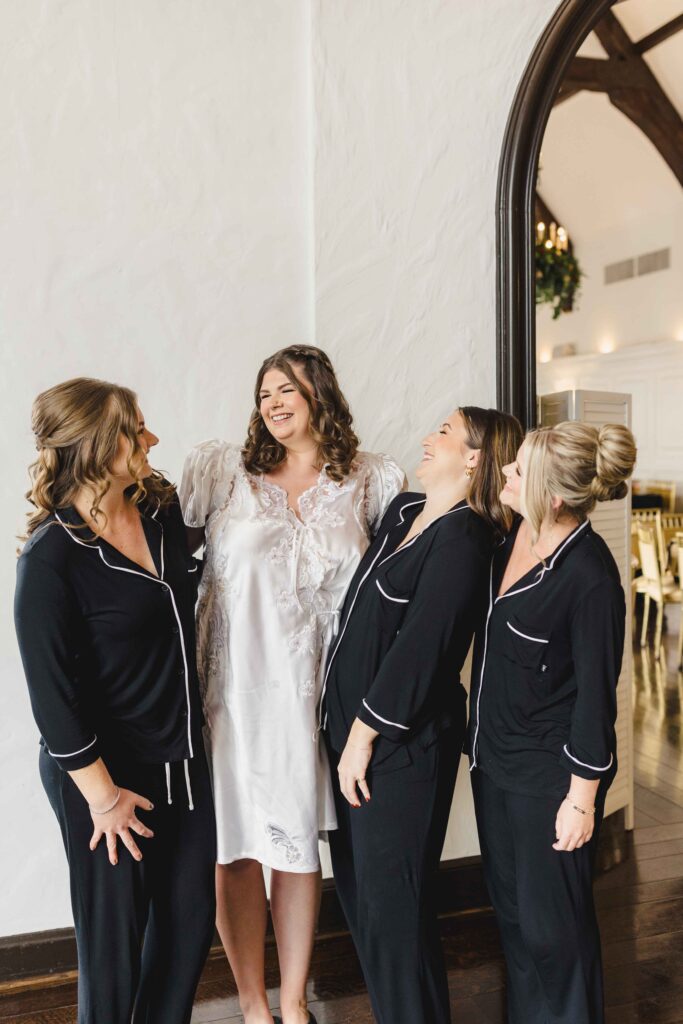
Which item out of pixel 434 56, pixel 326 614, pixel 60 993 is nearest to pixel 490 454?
pixel 326 614

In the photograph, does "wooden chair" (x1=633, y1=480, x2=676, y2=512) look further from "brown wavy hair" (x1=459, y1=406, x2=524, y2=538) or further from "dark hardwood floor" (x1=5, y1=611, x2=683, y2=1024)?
"brown wavy hair" (x1=459, y1=406, x2=524, y2=538)

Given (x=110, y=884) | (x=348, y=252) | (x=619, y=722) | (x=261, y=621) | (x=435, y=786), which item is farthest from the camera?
(x=619, y=722)

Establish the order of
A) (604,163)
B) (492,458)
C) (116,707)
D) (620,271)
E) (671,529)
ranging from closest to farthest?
1. (116,707)
2. (492,458)
3. (671,529)
4. (604,163)
5. (620,271)

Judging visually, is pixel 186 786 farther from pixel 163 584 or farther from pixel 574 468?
pixel 574 468

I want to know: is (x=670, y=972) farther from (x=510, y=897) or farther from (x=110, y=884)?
(x=110, y=884)

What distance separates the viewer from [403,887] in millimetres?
1864

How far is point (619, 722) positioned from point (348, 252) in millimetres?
2109

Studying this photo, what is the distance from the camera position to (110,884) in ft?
5.65

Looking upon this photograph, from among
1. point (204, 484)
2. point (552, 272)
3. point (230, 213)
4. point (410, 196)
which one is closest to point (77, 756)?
point (204, 484)

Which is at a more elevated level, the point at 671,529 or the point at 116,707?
the point at 116,707

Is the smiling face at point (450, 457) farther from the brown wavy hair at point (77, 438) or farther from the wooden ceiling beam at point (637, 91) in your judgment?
the wooden ceiling beam at point (637, 91)

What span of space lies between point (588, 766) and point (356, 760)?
1.68 ft

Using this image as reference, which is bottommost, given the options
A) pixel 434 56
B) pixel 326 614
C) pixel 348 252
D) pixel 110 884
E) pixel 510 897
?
pixel 510 897

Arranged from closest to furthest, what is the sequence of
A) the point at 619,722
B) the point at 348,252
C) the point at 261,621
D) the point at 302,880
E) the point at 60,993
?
the point at 261,621 → the point at 302,880 → the point at 60,993 → the point at 348,252 → the point at 619,722
